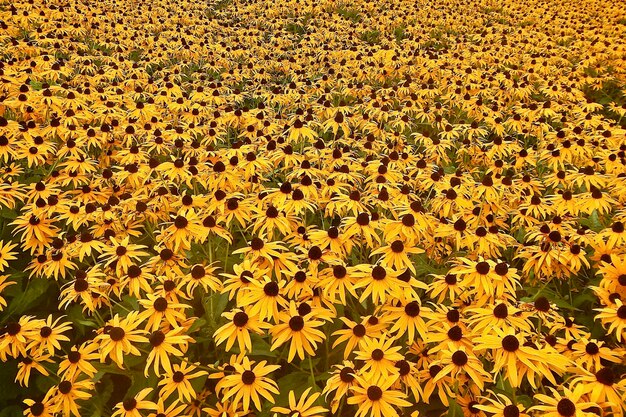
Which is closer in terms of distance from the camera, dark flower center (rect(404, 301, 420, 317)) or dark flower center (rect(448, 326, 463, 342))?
dark flower center (rect(448, 326, 463, 342))

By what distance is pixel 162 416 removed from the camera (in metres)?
2.42

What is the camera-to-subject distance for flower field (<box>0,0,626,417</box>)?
8.82 feet

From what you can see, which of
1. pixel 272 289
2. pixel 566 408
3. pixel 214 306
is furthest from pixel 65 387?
pixel 566 408

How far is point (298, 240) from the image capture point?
12.3ft

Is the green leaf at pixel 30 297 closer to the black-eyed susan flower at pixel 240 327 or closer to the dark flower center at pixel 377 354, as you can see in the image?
the black-eyed susan flower at pixel 240 327

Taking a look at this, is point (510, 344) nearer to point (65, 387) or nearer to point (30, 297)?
point (65, 387)

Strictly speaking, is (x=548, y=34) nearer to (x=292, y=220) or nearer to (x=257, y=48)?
(x=257, y=48)

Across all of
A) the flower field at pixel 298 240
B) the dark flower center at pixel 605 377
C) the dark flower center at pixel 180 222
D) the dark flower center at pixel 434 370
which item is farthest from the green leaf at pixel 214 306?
the dark flower center at pixel 605 377

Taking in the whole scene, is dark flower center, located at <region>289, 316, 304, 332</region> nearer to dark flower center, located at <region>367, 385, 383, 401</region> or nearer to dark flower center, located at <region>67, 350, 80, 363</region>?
dark flower center, located at <region>367, 385, 383, 401</region>

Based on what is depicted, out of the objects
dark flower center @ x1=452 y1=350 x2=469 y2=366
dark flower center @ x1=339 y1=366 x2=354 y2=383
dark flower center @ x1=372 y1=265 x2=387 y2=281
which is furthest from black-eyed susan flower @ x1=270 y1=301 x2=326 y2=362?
dark flower center @ x1=452 y1=350 x2=469 y2=366

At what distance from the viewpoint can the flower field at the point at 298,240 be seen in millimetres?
2689

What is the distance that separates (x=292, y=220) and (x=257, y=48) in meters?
7.43

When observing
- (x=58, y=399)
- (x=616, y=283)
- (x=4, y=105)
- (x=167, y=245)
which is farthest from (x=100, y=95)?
(x=616, y=283)

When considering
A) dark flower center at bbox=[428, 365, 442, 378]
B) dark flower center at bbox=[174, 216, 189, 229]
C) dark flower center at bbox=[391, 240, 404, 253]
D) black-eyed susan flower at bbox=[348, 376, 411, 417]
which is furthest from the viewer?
dark flower center at bbox=[174, 216, 189, 229]
